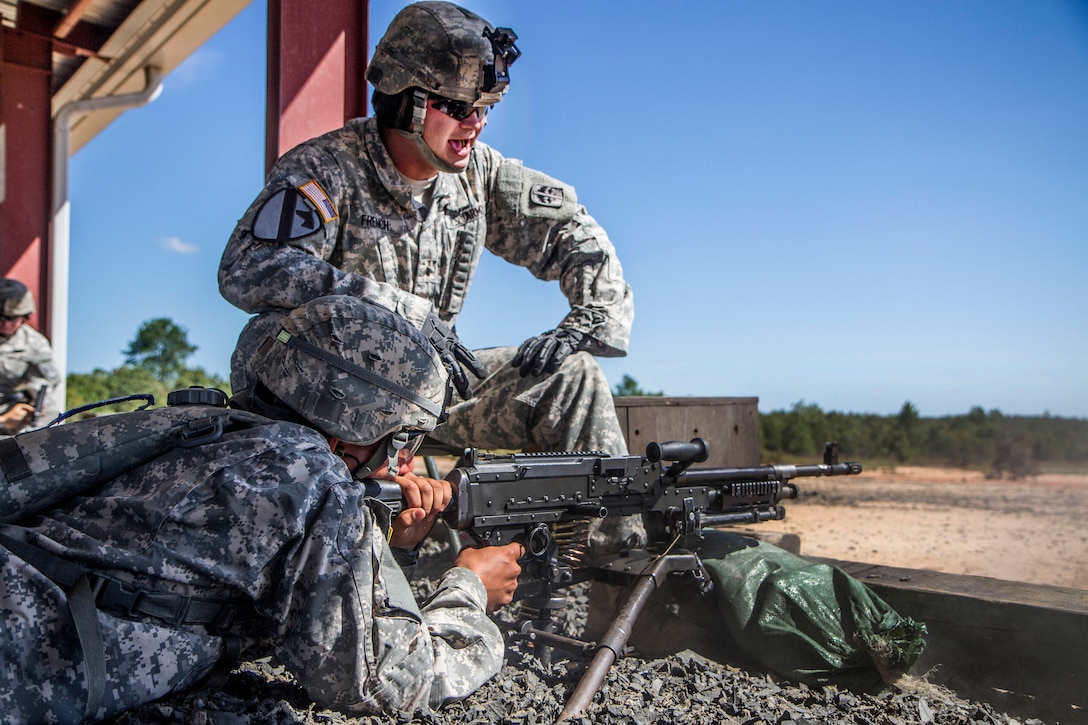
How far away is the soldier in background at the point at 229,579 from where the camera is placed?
1646 millimetres

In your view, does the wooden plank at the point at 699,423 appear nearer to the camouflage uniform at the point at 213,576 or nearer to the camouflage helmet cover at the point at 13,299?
the camouflage uniform at the point at 213,576

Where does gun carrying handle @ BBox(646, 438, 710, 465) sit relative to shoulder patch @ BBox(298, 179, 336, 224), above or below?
below

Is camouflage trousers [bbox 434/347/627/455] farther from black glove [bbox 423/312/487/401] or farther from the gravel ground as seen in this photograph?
the gravel ground

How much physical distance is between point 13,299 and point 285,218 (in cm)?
552

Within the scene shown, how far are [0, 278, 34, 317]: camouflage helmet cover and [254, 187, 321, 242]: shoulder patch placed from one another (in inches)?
215

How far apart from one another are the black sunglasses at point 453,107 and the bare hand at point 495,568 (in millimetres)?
1762

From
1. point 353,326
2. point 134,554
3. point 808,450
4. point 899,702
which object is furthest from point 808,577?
point 808,450

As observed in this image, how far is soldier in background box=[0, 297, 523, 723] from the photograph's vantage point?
1.65 meters

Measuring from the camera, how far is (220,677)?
1.94 meters

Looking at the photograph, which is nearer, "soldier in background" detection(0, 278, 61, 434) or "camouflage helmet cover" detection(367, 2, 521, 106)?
"camouflage helmet cover" detection(367, 2, 521, 106)

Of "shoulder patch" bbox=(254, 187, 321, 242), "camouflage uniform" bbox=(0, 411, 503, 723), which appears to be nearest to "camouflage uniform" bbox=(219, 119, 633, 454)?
"shoulder patch" bbox=(254, 187, 321, 242)

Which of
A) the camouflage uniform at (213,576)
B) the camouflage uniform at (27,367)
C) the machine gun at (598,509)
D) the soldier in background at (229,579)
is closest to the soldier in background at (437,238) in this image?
the machine gun at (598,509)

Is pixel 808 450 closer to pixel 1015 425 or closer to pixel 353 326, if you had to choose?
pixel 1015 425

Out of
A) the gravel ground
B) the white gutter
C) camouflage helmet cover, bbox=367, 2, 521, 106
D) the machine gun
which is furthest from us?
the white gutter
